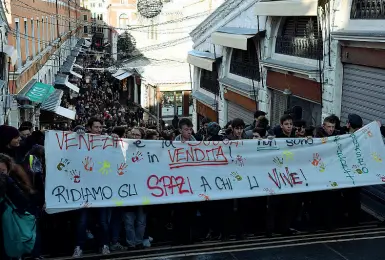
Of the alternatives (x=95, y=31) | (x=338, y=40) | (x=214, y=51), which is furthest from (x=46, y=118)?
(x=95, y=31)

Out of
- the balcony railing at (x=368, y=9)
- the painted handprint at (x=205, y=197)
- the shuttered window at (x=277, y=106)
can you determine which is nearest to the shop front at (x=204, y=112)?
the shuttered window at (x=277, y=106)

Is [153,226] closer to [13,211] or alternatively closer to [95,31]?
[13,211]

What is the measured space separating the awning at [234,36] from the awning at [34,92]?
7.08 m

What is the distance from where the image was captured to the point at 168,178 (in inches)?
270

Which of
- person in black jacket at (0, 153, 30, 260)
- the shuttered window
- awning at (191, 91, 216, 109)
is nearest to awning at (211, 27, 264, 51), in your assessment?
the shuttered window

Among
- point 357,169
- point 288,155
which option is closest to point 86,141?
point 288,155

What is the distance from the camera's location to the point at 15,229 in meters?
5.46

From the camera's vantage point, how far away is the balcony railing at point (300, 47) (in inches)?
519

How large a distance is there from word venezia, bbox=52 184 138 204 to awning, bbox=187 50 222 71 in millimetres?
15082

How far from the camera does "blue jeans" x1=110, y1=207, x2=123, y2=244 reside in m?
6.67

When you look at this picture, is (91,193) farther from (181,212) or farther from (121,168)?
(181,212)

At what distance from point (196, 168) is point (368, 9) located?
601 centimetres

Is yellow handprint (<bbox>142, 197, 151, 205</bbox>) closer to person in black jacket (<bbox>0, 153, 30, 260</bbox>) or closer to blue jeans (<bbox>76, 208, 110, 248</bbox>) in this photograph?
blue jeans (<bbox>76, 208, 110, 248</bbox>)

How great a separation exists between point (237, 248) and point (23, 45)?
1823 cm
